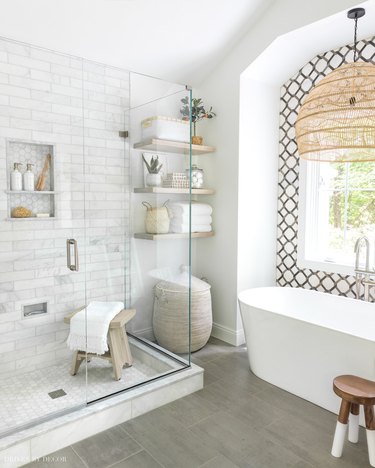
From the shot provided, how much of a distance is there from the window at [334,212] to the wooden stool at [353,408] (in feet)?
4.85

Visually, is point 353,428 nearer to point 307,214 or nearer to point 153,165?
point 307,214

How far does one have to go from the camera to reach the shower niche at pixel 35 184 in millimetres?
2541

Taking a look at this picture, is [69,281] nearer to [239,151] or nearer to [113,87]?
[113,87]

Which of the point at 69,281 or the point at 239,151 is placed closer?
the point at 69,281

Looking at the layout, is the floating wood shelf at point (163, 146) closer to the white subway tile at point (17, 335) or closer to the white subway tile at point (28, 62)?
the white subway tile at point (28, 62)

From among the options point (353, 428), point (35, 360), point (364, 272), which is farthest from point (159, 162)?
point (353, 428)

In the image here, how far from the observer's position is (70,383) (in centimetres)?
265

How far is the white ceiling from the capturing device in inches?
110

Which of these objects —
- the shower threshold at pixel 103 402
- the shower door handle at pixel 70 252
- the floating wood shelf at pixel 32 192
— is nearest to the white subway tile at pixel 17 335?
the shower threshold at pixel 103 402

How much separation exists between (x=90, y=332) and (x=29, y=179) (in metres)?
1.15

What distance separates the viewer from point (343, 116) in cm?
234

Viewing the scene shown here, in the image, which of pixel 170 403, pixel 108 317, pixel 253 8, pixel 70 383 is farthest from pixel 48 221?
pixel 253 8

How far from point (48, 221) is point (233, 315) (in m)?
2.03

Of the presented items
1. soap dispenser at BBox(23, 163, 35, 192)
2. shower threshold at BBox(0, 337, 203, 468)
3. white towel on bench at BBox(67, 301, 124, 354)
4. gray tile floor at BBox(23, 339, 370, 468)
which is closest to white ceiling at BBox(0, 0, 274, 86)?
soap dispenser at BBox(23, 163, 35, 192)
